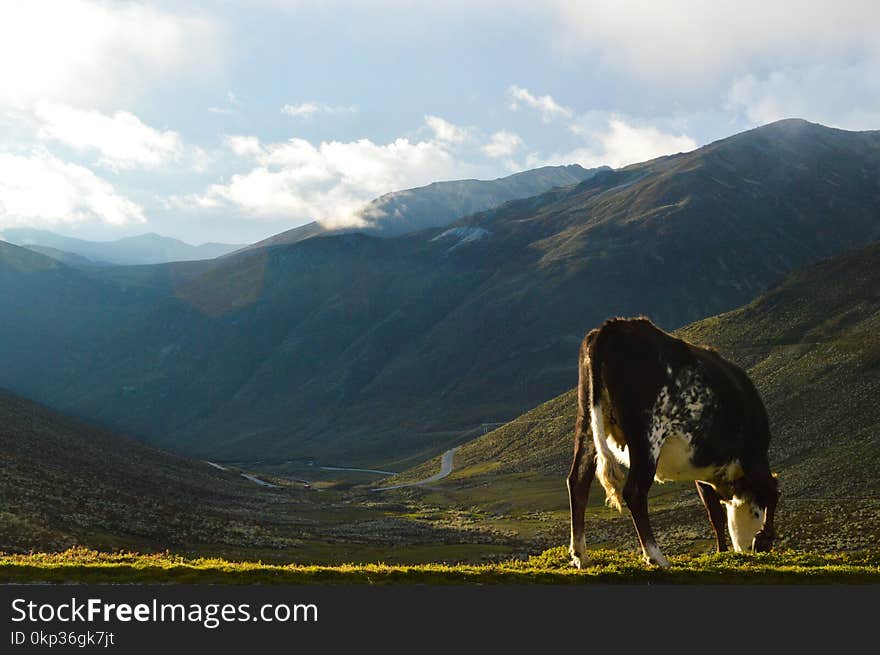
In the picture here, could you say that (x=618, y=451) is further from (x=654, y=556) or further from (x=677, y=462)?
(x=654, y=556)

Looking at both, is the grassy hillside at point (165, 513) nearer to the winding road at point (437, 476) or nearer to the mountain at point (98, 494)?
the mountain at point (98, 494)

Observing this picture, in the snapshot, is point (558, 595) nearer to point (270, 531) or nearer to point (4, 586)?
point (4, 586)

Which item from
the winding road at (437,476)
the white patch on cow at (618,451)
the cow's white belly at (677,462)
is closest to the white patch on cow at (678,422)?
the cow's white belly at (677,462)

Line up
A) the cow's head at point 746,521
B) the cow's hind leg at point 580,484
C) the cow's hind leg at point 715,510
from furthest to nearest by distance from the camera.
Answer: the cow's hind leg at point 715,510
the cow's head at point 746,521
the cow's hind leg at point 580,484

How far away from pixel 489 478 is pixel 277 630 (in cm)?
13445

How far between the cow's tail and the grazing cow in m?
0.02

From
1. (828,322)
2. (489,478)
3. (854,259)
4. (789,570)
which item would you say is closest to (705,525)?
(789,570)

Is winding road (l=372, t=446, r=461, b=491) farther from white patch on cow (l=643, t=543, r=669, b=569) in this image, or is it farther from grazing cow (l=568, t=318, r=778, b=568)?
white patch on cow (l=643, t=543, r=669, b=569)

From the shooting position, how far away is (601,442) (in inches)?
506

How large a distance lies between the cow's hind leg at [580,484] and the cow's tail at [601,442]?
0.24m

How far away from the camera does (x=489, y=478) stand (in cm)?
14012

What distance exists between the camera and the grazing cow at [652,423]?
12508mm

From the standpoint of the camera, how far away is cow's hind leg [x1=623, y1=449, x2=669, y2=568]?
12188mm

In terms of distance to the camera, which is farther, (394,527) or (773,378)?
(773,378)
